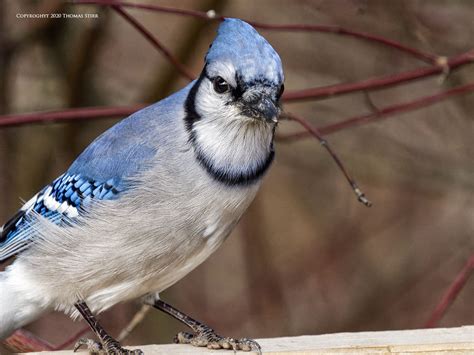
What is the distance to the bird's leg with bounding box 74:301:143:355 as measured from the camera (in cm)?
228

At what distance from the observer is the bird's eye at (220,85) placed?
7.01 feet

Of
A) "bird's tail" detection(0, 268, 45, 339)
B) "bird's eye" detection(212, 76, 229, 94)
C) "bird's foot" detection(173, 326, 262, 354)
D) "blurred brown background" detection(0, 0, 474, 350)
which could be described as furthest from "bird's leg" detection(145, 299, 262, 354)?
"blurred brown background" detection(0, 0, 474, 350)

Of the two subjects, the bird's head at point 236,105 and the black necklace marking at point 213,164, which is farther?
the black necklace marking at point 213,164

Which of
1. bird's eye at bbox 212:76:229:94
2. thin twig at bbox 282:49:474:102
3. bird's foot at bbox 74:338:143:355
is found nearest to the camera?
bird's eye at bbox 212:76:229:94

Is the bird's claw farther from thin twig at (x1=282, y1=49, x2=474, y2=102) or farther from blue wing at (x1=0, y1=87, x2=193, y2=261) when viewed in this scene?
thin twig at (x1=282, y1=49, x2=474, y2=102)

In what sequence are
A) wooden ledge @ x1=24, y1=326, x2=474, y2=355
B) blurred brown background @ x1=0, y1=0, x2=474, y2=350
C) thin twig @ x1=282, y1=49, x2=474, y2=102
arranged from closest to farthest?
wooden ledge @ x1=24, y1=326, x2=474, y2=355
thin twig @ x1=282, y1=49, x2=474, y2=102
blurred brown background @ x1=0, y1=0, x2=474, y2=350

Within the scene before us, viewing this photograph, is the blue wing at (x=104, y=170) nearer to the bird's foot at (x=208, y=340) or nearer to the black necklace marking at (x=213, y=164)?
the black necklace marking at (x=213, y=164)

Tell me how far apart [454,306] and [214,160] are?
2.22 metres

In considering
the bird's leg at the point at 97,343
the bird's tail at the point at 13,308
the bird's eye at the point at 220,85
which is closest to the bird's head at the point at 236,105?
the bird's eye at the point at 220,85

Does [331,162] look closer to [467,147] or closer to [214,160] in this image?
[467,147]

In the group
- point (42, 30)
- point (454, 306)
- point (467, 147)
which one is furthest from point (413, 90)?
point (42, 30)

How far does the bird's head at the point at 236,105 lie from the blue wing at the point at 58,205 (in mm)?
276

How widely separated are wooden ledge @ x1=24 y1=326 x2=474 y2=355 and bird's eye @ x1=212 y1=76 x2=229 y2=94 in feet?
1.97

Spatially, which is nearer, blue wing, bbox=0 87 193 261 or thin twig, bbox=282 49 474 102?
blue wing, bbox=0 87 193 261
